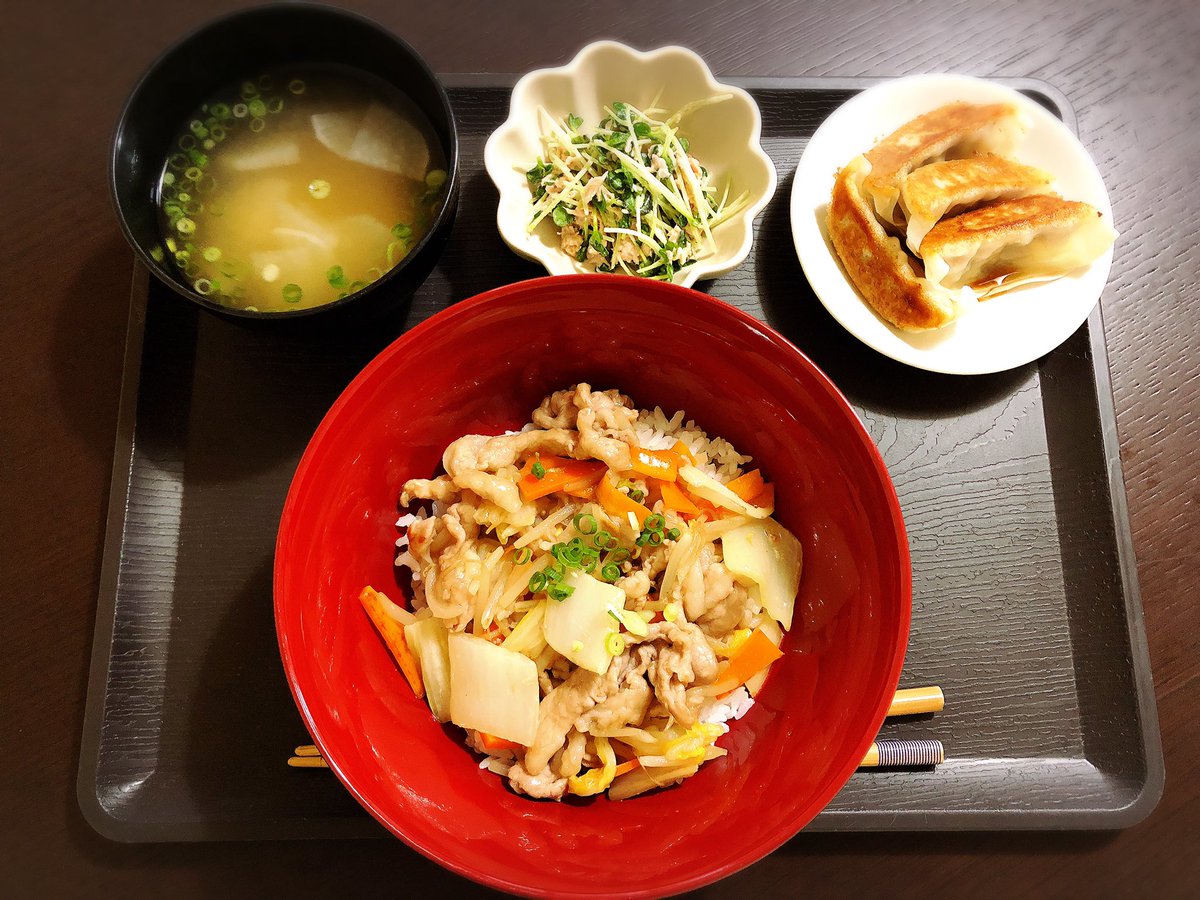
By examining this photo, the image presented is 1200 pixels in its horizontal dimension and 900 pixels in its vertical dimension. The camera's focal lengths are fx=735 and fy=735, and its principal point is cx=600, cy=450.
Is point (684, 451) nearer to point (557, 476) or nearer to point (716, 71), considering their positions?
point (557, 476)

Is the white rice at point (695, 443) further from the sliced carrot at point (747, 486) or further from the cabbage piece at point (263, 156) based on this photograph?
the cabbage piece at point (263, 156)

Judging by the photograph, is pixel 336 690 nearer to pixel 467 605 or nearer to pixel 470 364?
pixel 467 605

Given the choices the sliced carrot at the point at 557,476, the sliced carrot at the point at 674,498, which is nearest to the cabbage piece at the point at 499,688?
the sliced carrot at the point at 557,476

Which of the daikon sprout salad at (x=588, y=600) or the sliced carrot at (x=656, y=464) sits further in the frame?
the sliced carrot at (x=656, y=464)

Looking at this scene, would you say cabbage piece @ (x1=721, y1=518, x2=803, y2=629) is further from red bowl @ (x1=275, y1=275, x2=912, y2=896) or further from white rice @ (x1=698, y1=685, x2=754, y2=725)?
Result: white rice @ (x1=698, y1=685, x2=754, y2=725)

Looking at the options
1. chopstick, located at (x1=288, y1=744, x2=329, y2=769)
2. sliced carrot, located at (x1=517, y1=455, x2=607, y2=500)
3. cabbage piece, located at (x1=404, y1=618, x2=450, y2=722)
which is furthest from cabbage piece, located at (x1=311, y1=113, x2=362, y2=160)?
chopstick, located at (x1=288, y1=744, x2=329, y2=769)

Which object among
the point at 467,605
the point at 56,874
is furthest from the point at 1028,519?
the point at 56,874

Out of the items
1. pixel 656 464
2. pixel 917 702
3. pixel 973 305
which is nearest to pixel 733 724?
pixel 917 702
